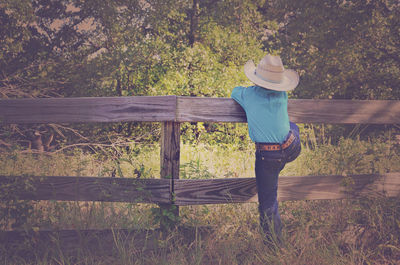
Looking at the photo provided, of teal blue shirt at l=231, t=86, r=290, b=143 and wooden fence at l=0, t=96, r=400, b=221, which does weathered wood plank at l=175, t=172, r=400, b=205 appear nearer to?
wooden fence at l=0, t=96, r=400, b=221

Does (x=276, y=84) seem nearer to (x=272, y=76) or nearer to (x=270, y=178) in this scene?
(x=272, y=76)

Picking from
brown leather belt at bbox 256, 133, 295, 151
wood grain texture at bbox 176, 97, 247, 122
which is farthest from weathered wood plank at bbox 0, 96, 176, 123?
brown leather belt at bbox 256, 133, 295, 151

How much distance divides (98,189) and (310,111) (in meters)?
2.26

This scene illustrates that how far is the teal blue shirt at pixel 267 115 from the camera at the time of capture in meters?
3.23

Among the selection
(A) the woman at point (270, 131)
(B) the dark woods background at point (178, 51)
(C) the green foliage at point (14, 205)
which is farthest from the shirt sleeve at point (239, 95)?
(B) the dark woods background at point (178, 51)

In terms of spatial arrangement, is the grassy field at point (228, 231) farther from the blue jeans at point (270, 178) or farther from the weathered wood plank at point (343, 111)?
the weathered wood plank at point (343, 111)

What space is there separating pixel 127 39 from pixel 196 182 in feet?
31.2

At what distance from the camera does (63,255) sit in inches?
126

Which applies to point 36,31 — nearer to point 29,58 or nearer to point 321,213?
point 29,58

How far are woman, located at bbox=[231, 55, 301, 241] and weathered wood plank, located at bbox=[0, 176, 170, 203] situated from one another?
3.03ft

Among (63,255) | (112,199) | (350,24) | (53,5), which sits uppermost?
(53,5)

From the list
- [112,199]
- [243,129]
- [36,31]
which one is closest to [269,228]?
[112,199]

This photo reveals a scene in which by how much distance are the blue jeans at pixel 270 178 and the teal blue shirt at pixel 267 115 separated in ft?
0.39

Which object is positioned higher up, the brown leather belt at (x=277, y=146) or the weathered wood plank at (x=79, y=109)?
the weathered wood plank at (x=79, y=109)
